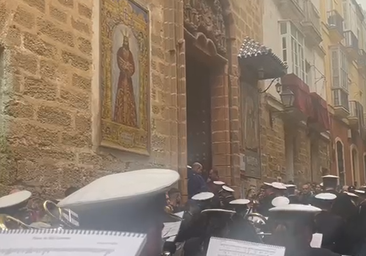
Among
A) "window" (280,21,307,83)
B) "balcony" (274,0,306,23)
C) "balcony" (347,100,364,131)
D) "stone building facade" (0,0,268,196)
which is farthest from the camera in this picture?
"balcony" (347,100,364,131)

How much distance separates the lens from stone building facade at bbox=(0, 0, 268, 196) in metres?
5.47

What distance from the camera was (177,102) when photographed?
858 centimetres

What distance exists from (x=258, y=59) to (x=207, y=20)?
1.65 m

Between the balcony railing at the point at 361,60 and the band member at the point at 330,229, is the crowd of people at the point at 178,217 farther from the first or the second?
the balcony railing at the point at 361,60

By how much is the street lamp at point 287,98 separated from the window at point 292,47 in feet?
5.83

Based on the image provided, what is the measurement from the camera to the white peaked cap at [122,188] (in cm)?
197

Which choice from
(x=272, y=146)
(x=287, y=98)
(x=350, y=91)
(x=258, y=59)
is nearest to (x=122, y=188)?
(x=258, y=59)

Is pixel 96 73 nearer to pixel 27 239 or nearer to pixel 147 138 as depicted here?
pixel 147 138

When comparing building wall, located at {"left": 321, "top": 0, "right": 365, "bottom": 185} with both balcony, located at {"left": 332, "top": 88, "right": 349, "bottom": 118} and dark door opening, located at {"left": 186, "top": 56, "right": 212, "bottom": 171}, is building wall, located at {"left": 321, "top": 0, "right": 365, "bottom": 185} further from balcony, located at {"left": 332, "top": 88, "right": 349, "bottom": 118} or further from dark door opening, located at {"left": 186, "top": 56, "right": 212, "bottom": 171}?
dark door opening, located at {"left": 186, "top": 56, "right": 212, "bottom": 171}

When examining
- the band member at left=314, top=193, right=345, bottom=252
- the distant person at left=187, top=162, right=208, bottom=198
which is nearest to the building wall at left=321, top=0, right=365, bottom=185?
the distant person at left=187, top=162, right=208, bottom=198

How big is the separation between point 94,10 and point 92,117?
1.18 metres

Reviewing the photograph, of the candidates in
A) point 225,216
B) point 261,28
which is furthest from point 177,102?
point 261,28

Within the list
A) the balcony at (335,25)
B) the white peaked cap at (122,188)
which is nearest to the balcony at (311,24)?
the balcony at (335,25)

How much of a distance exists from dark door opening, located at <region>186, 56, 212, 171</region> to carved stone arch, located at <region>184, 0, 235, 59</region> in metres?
0.47
